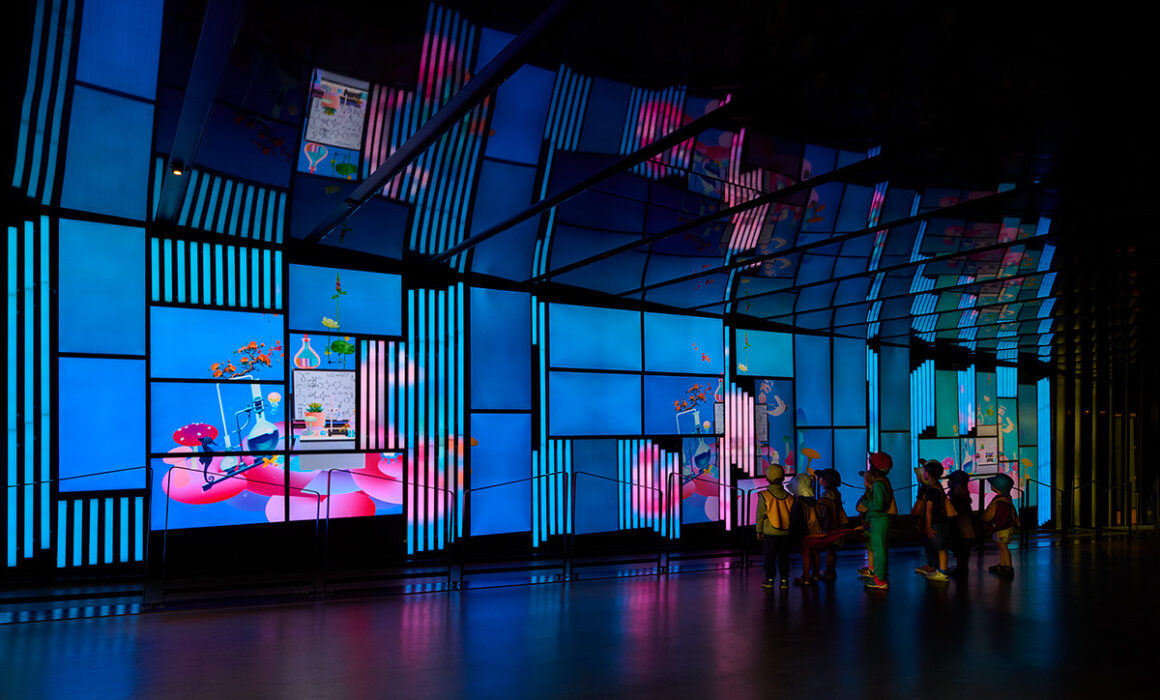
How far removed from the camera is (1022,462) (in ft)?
67.6

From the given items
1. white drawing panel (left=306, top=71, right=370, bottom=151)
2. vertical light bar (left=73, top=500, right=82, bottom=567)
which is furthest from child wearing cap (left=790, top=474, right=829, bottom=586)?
vertical light bar (left=73, top=500, right=82, bottom=567)

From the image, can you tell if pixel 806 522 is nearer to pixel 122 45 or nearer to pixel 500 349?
pixel 500 349

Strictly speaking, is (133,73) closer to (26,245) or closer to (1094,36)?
(26,245)

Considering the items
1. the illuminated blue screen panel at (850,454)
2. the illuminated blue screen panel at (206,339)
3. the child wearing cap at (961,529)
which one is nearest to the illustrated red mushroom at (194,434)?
the illuminated blue screen panel at (206,339)

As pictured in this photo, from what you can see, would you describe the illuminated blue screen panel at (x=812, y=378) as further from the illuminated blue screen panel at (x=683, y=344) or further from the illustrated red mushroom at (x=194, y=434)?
the illustrated red mushroom at (x=194, y=434)

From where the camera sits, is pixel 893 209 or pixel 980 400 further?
pixel 980 400

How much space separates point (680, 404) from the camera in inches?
548

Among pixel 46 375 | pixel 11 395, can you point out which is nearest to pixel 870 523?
pixel 46 375

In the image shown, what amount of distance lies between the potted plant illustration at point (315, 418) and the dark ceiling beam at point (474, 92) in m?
3.10

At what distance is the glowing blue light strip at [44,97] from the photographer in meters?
7.62

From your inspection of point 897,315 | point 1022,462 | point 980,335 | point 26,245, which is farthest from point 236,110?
point 1022,462

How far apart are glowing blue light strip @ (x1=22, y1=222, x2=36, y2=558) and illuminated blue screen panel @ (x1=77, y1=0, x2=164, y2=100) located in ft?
5.92

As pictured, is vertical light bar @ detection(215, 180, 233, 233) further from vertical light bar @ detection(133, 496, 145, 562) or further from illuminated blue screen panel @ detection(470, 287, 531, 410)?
illuminated blue screen panel @ detection(470, 287, 531, 410)

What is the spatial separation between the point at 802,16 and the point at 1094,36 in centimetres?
218
